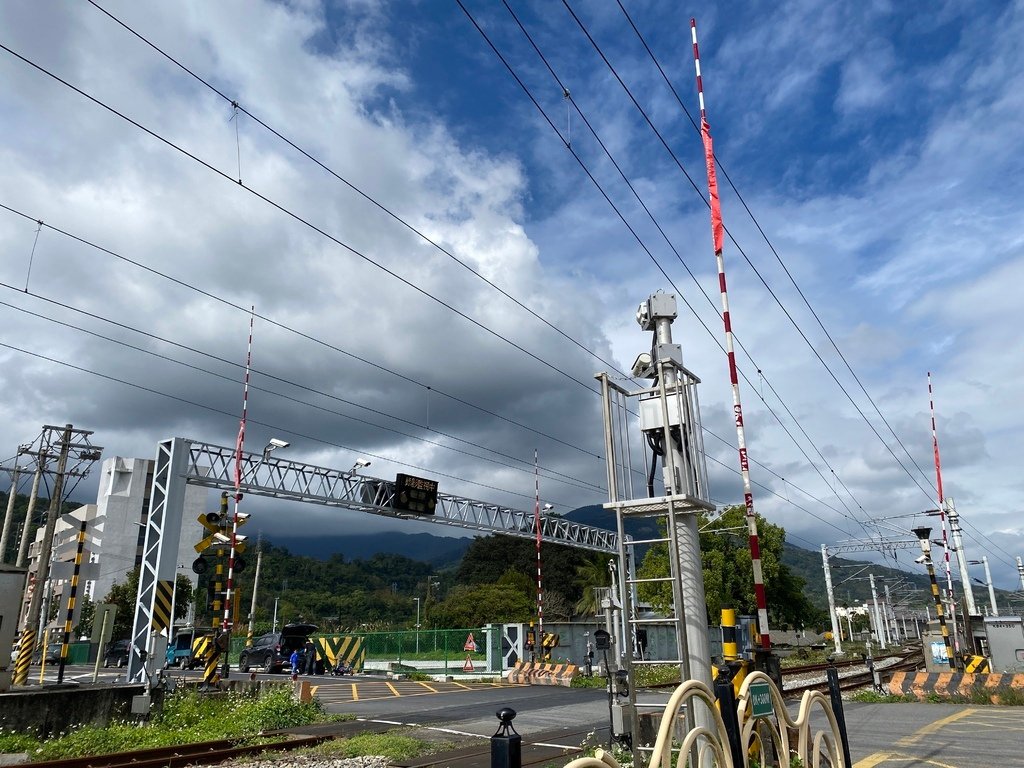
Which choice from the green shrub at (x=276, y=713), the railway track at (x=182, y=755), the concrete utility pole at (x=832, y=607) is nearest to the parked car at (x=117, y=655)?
the green shrub at (x=276, y=713)

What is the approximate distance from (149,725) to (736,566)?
114 feet

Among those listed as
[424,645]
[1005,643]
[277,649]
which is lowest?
[424,645]

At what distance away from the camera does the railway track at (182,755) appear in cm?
934

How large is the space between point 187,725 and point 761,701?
37.6ft

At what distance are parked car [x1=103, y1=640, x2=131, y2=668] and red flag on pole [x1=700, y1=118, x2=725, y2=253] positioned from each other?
39571 mm

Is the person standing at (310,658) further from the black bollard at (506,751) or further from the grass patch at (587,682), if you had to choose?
the black bollard at (506,751)

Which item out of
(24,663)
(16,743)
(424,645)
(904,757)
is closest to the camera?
(904,757)

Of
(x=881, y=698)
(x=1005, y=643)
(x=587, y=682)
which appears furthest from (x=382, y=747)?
(x=1005, y=643)

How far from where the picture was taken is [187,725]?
12992 millimetres

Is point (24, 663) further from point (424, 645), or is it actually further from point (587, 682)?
point (424, 645)

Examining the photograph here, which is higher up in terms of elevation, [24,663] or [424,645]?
[24,663]

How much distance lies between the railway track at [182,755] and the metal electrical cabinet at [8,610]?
3976 mm

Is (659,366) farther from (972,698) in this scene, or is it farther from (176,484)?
(176,484)

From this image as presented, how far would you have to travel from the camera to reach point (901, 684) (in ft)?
56.4
